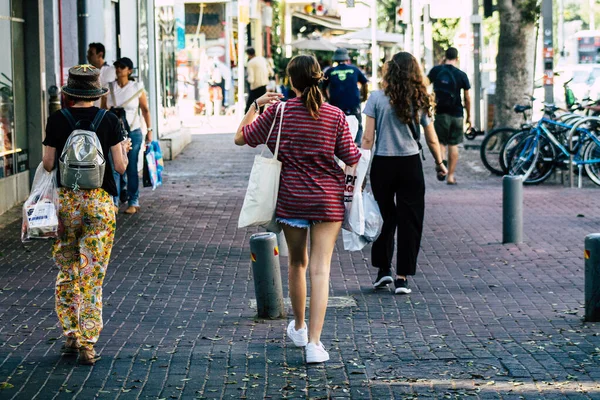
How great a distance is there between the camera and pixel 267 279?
8180 mm

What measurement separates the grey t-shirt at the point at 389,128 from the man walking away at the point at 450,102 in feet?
27.2

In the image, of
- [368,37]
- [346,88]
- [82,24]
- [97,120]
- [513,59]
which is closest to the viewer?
[97,120]

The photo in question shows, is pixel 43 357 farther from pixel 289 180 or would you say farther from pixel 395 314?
pixel 395 314

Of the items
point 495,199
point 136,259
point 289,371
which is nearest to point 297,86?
point 289,371

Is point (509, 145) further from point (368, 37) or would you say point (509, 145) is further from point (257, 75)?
point (368, 37)

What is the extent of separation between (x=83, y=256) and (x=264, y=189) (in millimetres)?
1068

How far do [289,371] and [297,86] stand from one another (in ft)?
5.15

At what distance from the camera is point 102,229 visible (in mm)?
6785

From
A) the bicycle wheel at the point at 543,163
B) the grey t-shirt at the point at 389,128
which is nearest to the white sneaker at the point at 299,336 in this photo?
the grey t-shirt at the point at 389,128

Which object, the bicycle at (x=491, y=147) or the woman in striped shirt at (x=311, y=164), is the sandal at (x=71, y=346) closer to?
the woman in striped shirt at (x=311, y=164)

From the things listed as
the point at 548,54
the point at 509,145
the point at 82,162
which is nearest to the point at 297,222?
the point at 82,162

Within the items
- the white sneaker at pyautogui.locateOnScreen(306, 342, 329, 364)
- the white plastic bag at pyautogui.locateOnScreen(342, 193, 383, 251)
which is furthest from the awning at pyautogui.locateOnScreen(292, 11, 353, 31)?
the white sneaker at pyautogui.locateOnScreen(306, 342, 329, 364)

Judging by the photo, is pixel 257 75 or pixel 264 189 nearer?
pixel 264 189

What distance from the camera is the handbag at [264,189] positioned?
22.4 feet
